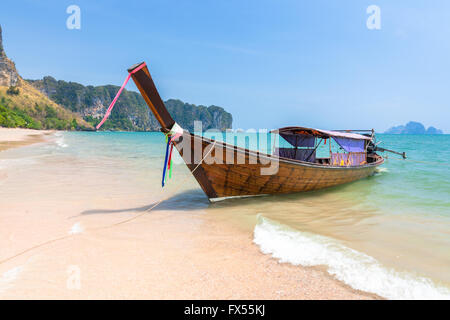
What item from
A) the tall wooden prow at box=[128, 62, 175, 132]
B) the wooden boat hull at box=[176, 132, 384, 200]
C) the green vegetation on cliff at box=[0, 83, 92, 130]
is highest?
the green vegetation on cliff at box=[0, 83, 92, 130]

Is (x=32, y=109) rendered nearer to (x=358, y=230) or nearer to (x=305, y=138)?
(x=305, y=138)

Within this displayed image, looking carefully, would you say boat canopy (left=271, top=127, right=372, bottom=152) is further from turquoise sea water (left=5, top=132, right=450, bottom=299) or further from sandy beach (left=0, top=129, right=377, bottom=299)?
sandy beach (left=0, top=129, right=377, bottom=299)

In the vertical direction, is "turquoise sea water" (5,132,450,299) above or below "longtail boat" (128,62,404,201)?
below

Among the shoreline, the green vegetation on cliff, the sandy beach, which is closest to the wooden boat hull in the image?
the sandy beach

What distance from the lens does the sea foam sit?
10.6ft

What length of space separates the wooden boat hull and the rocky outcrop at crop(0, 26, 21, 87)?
429 ft

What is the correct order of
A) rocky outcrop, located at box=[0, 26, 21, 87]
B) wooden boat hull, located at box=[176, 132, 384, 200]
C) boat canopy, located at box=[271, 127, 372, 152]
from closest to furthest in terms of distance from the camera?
1. wooden boat hull, located at box=[176, 132, 384, 200]
2. boat canopy, located at box=[271, 127, 372, 152]
3. rocky outcrop, located at box=[0, 26, 21, 87]

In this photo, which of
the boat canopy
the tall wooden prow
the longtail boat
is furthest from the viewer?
the boat canopy

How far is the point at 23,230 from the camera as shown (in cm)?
474

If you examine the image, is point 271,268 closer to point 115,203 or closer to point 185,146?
point 185,146

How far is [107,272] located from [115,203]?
3877 millimetres

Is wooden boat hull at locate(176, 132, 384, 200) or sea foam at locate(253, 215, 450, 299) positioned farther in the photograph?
wooden boat hull at locate(176, 132, 384, 200)

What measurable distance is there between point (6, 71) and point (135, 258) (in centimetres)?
13817

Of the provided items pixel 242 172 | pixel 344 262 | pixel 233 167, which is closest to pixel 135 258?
pixel 344 262
